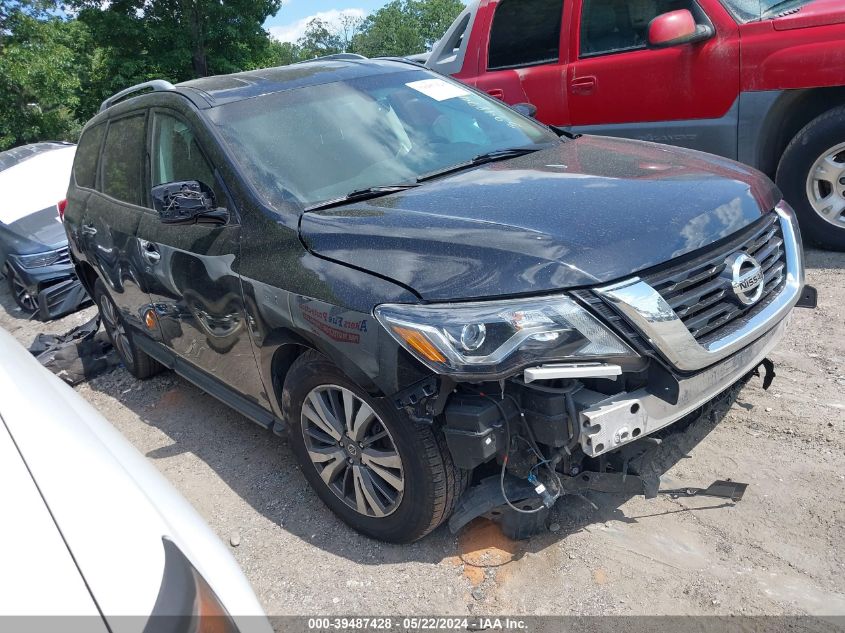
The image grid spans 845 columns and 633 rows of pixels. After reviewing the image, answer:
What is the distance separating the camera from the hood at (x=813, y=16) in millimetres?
4496

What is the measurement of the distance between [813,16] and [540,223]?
336cm

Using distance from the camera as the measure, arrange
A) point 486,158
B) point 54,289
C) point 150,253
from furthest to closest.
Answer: point 54,289 → point 150,253 → point 486,158

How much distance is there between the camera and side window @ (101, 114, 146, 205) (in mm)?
4070

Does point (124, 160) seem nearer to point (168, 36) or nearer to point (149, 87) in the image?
point (149, 87)

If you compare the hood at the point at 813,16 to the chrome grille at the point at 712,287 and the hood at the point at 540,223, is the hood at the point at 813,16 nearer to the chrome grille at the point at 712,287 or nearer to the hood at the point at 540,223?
the hood at the point at 540,223

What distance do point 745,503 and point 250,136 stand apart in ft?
8.53

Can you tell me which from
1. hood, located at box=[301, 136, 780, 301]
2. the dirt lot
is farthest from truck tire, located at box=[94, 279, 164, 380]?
hood, located at box=[301, 136, 780, 301]

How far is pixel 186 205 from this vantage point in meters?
3.09

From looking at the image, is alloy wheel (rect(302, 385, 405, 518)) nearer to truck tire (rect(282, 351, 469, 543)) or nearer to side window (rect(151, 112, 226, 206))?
truck tire (rect(282, 351, 469, 543))

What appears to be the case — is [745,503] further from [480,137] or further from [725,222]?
[480,137]

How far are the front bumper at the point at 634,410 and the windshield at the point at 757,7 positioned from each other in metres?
3.36

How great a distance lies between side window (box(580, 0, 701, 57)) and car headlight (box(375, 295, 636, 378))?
3.91m

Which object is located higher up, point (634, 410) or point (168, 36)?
point (168, 36)

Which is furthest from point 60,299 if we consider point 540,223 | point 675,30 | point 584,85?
point 540,223
